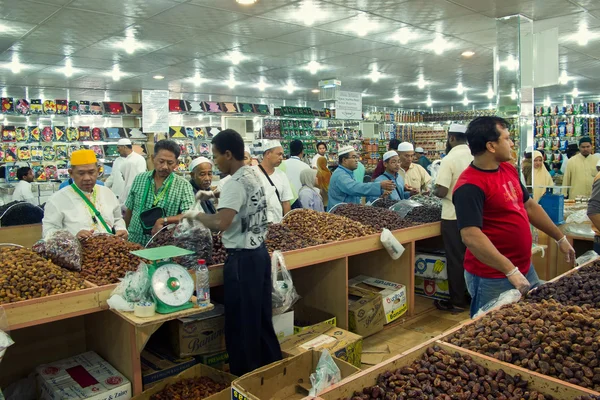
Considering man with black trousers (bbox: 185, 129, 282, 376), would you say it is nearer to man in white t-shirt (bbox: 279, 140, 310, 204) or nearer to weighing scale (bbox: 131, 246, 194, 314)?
weighing scale (bbox: 131, 246, 194, 314)

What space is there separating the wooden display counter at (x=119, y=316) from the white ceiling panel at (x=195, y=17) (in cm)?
313

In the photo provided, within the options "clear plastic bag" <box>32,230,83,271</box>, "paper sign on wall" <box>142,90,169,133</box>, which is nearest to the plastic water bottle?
"clear plastic bag" <box>32,230,83,271</box>

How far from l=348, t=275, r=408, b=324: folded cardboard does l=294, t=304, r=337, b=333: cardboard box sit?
1.74 feet

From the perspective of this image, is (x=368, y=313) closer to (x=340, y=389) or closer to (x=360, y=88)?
(x=340, y=389)

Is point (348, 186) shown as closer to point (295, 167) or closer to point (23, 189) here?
point (295, 167)

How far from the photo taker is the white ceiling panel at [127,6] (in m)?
5.05

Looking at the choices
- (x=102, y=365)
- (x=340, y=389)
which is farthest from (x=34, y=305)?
(x=340, y=389)

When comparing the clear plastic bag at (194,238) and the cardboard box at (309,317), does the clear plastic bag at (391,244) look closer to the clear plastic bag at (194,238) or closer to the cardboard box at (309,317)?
the cardboard box at (309,317)

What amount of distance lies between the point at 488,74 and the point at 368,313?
8.85m

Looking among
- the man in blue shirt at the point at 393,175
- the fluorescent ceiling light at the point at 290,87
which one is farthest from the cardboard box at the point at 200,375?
the fluorescent ceiling light at the point at 290,87

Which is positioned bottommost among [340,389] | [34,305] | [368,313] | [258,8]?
[368,313]

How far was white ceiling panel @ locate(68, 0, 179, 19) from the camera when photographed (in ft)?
16.6

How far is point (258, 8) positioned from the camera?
5.45m

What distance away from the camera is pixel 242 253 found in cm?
278
